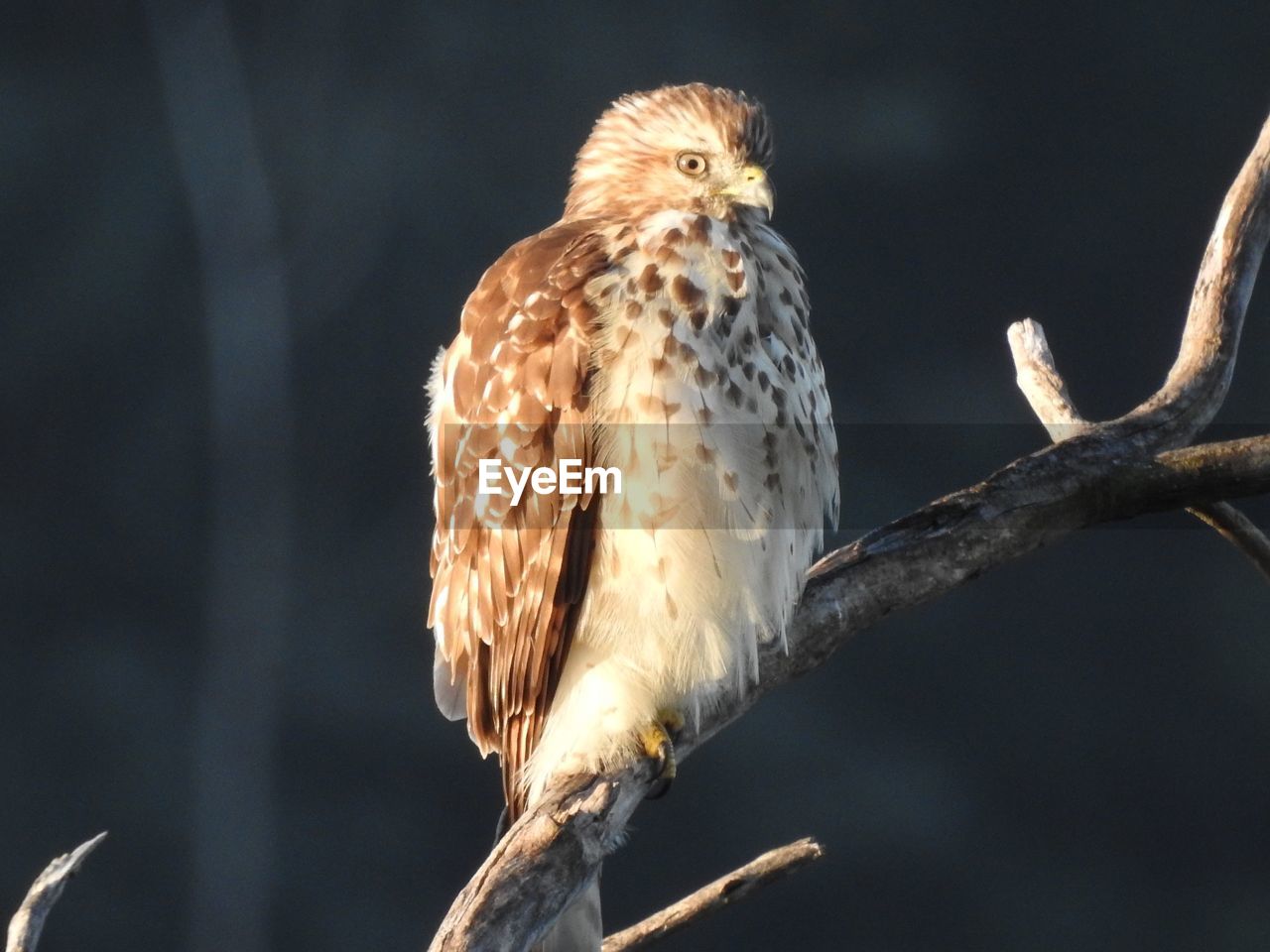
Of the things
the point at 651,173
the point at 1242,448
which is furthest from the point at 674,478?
the point at 1242,448

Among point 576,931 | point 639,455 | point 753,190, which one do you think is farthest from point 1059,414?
point 576,931

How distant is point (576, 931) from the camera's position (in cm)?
178

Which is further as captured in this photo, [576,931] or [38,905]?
[576,931]

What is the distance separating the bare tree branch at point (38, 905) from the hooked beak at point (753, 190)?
940 millimetres

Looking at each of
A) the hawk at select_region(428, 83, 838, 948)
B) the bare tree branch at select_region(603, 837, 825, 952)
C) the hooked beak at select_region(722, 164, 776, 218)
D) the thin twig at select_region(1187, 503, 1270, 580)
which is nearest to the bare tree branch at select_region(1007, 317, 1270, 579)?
the thin twig at select_region(1187, 503, 1270, 580)

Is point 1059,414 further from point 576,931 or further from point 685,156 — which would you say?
point 576,931

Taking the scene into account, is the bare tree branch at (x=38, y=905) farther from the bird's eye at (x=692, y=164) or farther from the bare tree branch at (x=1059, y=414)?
the bare tree branch at (x=1059, y=414)

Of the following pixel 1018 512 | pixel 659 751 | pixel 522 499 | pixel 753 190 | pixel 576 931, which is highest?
pixel 753 190

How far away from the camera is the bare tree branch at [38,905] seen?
5.09ft

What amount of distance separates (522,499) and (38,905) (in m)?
0.61

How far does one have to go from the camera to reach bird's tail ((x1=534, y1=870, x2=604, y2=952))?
1.78 meters

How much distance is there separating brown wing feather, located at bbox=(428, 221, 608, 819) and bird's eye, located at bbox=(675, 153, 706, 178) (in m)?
0.12

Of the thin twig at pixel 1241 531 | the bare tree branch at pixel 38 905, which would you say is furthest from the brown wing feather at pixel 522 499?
the thin twig at pixel 1241 531

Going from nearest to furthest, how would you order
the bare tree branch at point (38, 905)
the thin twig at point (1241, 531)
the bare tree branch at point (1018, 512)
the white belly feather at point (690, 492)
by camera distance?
the bare tree branch at point (38, 905) < the white belly feather at point (690, 492) < the bare tree branch at point (1018, 512) < the thin twig at point (1241, 531)
